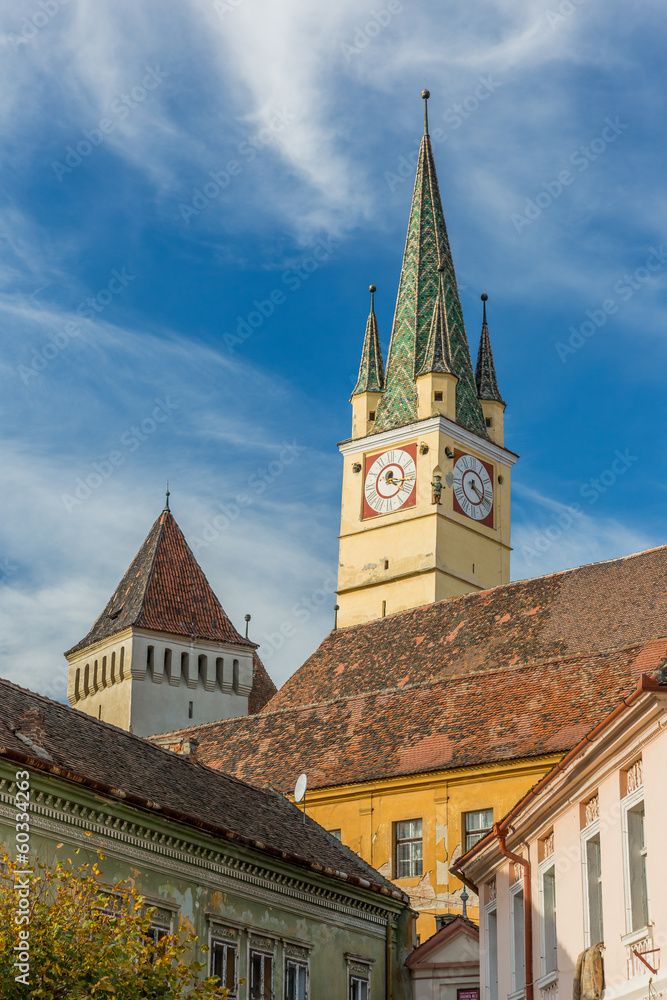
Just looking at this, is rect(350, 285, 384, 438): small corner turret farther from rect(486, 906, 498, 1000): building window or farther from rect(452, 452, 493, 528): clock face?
rect(486, 906, 498, 1000): building window

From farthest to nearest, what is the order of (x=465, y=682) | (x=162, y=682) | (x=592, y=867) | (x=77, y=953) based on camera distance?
(x=162, y=682), (x=465, y=682), (x=592, y=867), (x=77, y=953)

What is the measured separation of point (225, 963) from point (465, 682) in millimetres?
15124

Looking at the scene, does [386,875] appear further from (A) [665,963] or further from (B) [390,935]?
(A) [665,963]

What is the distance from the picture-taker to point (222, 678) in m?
63.7

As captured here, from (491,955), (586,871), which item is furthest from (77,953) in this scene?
(491,955)

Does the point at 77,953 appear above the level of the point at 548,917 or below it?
below

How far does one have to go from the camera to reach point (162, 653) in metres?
62.5

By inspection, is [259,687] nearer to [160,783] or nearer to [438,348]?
[438,348]

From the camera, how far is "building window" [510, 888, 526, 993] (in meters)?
21.1

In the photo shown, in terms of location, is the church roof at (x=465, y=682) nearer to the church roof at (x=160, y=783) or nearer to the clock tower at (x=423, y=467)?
the church roof at (x=160, y=783)

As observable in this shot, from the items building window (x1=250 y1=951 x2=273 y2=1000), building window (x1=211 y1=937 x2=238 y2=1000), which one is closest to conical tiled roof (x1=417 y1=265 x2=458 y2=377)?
building window (x1=250 y1=951 x2=273 y2=1000)

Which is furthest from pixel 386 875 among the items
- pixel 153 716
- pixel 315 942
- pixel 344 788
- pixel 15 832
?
pixel 153 716

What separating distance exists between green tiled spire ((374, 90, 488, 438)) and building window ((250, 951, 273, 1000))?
44179mm

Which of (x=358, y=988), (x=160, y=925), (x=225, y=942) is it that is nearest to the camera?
(x=160, y=925)
